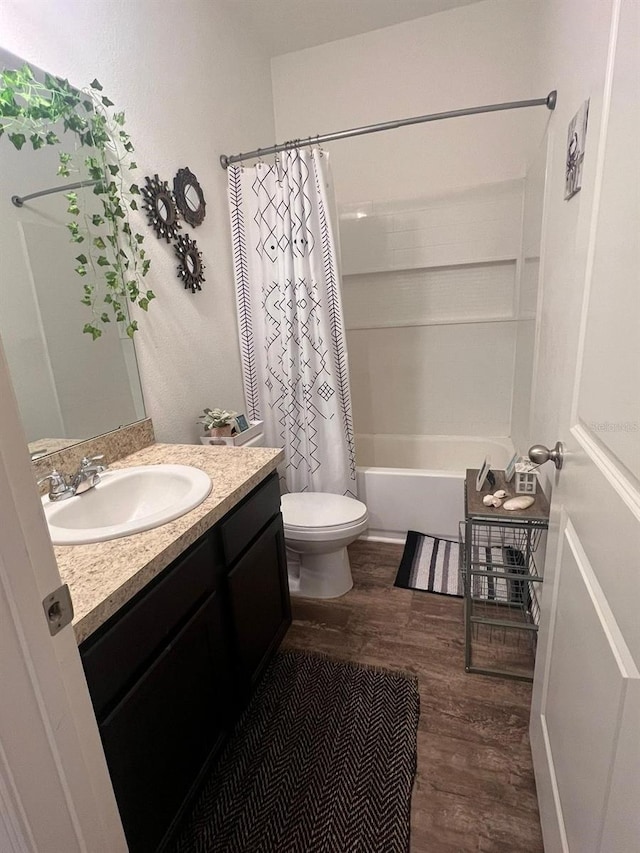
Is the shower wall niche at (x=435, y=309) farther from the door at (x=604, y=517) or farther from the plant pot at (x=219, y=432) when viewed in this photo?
the door at (x=604, y=517)

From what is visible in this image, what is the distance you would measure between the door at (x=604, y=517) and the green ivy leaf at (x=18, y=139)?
55.2 inches

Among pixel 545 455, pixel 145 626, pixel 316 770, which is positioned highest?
pixel 545 455

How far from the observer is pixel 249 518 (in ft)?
4.30

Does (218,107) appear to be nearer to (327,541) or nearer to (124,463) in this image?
(124,463)

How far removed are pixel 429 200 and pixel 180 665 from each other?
2.71 m

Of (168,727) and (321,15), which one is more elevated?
(321,15)

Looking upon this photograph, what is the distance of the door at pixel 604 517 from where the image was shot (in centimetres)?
57

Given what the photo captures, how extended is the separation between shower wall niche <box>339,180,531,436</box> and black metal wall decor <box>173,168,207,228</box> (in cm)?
118

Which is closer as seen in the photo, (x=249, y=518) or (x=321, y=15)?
(x=249, y=518)

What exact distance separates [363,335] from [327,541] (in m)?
1.62

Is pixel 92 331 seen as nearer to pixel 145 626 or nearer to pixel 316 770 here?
pixel 145 626

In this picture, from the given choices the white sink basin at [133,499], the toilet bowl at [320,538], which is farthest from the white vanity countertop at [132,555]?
the toilet bowl at [320,538]

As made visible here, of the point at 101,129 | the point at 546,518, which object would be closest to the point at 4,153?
the point at 101,129

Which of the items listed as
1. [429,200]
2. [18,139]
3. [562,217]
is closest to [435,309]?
[429,200]
